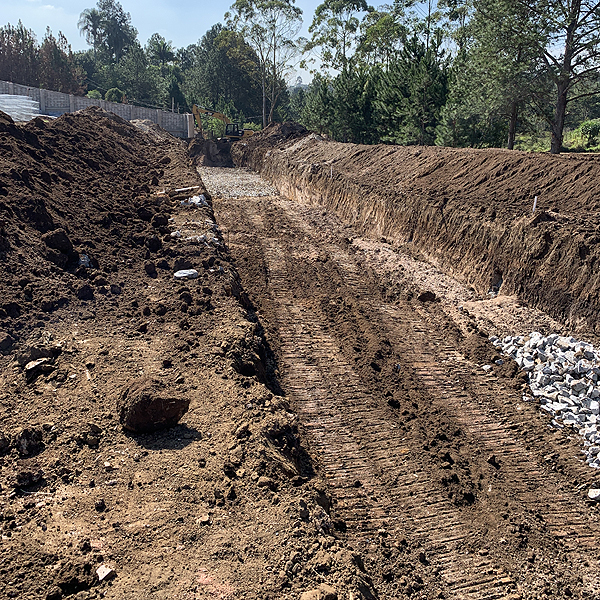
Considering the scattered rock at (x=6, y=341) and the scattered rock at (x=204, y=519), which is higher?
the scattered rock at (x=6, y=341)

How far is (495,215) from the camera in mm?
13492

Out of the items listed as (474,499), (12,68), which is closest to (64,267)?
(474,499)

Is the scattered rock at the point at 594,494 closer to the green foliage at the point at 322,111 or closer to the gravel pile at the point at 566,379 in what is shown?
the gravel pile at the point at 566,379

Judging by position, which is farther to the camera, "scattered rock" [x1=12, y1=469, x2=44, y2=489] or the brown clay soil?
"scattered rock" [x1=12, y1=469, x2=44, y2=489]

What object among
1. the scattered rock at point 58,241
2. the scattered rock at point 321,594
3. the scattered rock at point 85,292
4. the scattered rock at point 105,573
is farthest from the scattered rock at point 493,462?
the scattered rock at point 58,241

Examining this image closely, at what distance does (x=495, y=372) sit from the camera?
33.3ft

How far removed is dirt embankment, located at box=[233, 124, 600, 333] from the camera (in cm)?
1110

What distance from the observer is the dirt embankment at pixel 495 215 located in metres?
11.1

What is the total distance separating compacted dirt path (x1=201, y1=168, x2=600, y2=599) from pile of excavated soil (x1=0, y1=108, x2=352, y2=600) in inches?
36.0

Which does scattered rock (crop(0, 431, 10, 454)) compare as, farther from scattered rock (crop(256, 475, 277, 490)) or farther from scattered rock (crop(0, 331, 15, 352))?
scattered rock (crop(256, 475, 277, 490))

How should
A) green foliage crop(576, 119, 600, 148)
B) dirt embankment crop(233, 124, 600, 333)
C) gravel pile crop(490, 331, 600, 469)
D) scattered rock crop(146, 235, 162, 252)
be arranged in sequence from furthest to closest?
1. green foliage crop(576, 119, 600, 148)
2. scattered rock crop(146, 235, 162, 252)
3. dirt embankment crop(233, 124, 600, 333)
4. gravel pile crop(490, 331, 600, 469)

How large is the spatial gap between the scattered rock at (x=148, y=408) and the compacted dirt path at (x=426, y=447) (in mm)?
2448

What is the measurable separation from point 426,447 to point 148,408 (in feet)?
14.3

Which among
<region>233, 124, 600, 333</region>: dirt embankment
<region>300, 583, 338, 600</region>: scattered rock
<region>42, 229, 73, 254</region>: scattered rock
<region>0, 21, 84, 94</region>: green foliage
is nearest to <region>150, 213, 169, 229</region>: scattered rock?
<region>42, 229, 73, 254</region>: scattered rock
